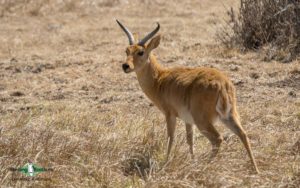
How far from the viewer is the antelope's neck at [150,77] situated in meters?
8.05

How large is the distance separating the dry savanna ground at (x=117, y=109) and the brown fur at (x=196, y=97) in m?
0.24

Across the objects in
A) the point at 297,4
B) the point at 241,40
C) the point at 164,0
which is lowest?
the point at 164,0

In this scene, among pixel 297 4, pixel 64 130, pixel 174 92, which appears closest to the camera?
pixel 174 92

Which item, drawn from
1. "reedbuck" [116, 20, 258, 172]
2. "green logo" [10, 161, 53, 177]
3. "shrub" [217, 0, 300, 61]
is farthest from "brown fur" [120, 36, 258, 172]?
"shrub" [217, 0, 300, 61]

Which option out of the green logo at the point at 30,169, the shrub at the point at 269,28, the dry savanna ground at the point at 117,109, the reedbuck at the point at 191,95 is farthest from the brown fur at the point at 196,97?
the shrub at the point at 269,28

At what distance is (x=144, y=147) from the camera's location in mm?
7309

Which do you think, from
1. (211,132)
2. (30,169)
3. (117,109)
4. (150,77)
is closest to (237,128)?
(211,132)

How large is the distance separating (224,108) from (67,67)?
6.85 meters

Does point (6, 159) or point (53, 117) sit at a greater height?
point (6, 159)

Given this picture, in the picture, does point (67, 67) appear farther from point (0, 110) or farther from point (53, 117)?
point (53, 117)

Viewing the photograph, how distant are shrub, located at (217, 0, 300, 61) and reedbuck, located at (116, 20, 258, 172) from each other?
202 inches

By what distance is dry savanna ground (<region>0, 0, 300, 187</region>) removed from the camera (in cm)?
647

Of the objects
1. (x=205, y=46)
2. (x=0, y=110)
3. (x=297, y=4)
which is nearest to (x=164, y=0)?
(x=205, y=46)

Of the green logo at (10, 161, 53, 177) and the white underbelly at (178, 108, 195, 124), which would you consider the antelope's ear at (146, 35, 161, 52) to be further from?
the green logo at (10, 161, 53, 177)
